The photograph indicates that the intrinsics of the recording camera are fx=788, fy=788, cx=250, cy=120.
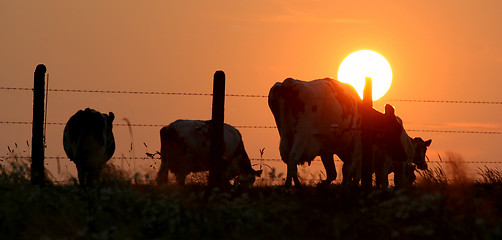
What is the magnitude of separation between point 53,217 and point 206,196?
7.71ft

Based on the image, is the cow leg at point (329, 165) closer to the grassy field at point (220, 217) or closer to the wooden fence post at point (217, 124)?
the wooden fence post at point (217, 124)

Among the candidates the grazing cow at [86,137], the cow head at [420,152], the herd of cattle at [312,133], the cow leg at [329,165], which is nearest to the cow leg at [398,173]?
the herd of cattle at [312,133]

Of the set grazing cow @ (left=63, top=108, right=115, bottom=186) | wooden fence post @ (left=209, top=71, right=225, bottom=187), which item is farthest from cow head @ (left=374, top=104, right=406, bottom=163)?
grazing cow @ (left=63, top=108, right=115, bottom=186)

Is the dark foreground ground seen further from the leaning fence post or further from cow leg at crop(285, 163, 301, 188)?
cow leg at crop(285, 163, 301, 188)

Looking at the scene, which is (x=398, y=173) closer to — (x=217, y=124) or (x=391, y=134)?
(x=391, y=134)

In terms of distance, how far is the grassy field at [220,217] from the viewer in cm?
884

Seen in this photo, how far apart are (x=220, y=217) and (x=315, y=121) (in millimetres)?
7140

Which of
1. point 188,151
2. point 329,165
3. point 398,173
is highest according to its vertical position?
point 188,151

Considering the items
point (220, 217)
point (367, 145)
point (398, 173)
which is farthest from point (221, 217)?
point (398, 173)

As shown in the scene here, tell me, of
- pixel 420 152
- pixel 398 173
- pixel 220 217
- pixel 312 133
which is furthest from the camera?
pixel 420 152

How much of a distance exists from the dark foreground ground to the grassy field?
1 centimetres

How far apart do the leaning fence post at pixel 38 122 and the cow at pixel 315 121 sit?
4.70 metres

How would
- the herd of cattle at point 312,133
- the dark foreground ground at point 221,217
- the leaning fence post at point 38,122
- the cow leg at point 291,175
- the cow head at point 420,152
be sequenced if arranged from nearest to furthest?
the dark foreground ground at point 221,217 < the leaning fence post at point 38,122 < the cow leg at point 291,175 < the herd of cattle at point 312,133 < the cow head at point 420,152

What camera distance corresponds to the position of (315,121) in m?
16.2
